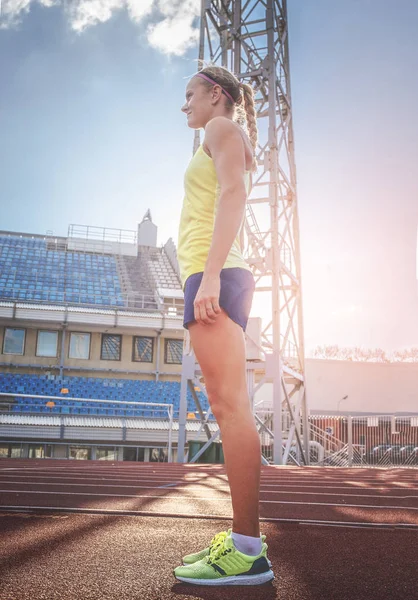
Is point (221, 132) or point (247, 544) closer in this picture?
point (247, 544)

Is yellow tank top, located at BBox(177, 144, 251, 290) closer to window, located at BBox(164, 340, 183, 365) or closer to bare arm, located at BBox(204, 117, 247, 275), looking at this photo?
bare arm, located at BBox(204, 117, 247, 275)

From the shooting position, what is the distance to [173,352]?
840 inches

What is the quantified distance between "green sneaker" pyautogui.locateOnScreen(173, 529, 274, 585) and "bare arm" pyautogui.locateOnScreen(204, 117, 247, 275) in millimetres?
825

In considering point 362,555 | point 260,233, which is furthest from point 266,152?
point 362,555

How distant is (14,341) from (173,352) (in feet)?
20.6

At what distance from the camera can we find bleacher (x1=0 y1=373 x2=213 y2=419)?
1752cm

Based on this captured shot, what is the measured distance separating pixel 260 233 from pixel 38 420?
390 inches

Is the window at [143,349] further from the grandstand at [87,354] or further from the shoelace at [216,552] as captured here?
the shoelace at [216,552]

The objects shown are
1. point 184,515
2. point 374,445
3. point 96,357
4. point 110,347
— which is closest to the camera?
point 184,515

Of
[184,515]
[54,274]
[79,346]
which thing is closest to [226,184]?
[184,515]

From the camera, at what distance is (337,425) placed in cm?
1659

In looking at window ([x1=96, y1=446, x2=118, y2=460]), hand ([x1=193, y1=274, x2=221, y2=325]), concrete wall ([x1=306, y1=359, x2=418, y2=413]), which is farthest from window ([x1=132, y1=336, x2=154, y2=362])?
hand ([x1=193, y1=274, x2=221, y2=325])

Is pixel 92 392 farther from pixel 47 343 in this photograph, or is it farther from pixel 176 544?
pixel 176 544

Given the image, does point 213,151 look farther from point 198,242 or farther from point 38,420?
point 38,420
